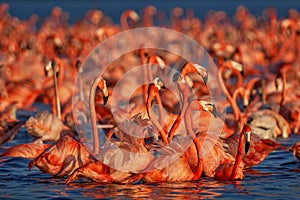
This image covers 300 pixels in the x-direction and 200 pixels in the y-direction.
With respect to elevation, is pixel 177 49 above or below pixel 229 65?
above

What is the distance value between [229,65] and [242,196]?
3445 millimetres

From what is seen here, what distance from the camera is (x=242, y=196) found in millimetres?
6762

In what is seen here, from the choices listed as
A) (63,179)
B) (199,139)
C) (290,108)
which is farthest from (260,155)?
(290,108)

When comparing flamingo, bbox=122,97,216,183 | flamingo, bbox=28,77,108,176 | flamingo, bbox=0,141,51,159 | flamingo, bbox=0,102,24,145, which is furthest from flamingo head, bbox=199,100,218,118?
flamingo, bbox=0,102,24,145

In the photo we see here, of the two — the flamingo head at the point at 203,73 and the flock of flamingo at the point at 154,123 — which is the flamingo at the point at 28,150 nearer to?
the flock of flamingo at the point at 154,123

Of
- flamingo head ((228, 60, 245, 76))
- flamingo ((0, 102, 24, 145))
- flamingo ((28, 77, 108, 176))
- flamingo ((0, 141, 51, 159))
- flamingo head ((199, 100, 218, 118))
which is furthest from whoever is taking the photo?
flamingo head ((228, 60, 245, 76))

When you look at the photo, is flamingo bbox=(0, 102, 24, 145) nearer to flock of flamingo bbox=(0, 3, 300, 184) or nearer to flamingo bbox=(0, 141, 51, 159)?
flock of flamingo bbox=(0, 3, 300, 184)

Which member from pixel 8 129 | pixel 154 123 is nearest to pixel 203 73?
pixel 154 123

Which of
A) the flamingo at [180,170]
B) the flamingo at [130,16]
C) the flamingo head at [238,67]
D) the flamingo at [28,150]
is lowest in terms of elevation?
the flamingo at [180,170]

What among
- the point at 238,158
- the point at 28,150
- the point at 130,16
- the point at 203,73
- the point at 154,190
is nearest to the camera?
the point at 154,190

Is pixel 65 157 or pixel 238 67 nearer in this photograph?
pixel 65 157

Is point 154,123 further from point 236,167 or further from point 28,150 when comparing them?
point 28,150

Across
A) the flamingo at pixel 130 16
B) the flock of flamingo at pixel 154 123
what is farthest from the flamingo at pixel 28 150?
the flamingo at pixel 130 16

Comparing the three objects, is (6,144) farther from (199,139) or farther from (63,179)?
(199,139)
